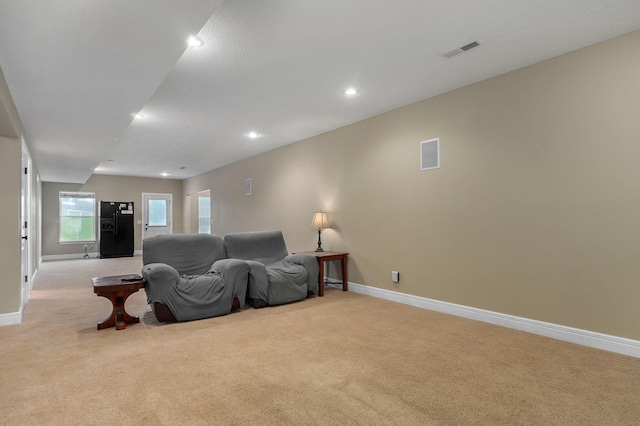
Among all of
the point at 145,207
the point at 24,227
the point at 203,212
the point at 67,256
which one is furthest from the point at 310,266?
the point at 67,256

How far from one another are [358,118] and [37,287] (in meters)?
5.86

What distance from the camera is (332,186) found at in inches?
219

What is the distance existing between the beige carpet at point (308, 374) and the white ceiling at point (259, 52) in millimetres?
2253

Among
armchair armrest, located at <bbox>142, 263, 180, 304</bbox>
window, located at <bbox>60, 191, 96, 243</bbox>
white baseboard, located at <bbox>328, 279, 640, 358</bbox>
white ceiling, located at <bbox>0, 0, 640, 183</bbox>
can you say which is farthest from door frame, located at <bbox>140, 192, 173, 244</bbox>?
white baseboard, located at <bbox>328, 279, 640, 358</bbox>

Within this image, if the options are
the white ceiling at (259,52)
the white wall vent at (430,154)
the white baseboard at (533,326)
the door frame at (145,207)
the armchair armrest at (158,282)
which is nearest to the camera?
the white ceiling at (259,52)

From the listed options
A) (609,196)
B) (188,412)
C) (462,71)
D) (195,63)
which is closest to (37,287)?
(195,63)

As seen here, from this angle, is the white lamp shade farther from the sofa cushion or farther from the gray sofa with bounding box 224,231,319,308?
the sofa cushion

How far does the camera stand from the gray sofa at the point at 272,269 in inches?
169

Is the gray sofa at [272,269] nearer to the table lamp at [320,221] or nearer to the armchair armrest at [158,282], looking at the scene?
the table lamp at [320,221]

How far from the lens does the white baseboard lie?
2.77m

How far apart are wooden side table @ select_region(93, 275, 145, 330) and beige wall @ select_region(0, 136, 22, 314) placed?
3.22 feet

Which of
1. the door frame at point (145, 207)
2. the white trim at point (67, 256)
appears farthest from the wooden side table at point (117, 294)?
the door frame at point (145, 207)

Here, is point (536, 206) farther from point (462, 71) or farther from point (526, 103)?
point (462, 71)

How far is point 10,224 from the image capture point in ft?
12.3
